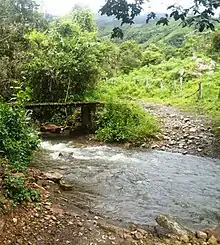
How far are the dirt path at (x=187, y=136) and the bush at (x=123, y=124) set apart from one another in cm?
66

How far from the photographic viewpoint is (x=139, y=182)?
9266 mm

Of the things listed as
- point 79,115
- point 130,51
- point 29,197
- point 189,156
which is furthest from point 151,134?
point 130,51

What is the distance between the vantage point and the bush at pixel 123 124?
14.1 m

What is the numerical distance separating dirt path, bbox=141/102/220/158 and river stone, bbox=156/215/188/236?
584 cm

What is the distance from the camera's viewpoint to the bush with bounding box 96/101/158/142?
1415 centimetres

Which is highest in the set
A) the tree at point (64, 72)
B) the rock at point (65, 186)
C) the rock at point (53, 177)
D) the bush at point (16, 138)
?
the tree at point (64, 72)

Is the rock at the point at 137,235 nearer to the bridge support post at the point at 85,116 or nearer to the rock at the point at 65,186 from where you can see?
the rock at the point at 65,186

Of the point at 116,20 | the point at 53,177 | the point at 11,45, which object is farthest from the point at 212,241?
the point at 11,45

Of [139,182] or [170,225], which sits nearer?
[170,225]

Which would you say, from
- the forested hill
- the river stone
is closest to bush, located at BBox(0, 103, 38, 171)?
the river stone

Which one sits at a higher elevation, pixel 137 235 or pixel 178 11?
pixel 178 11

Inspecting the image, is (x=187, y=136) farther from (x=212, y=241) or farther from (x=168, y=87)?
(x=168, y=87)

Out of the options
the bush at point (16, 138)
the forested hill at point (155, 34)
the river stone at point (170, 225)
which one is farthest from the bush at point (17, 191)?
the forested hill at point (155, 34)

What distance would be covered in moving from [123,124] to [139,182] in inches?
219
